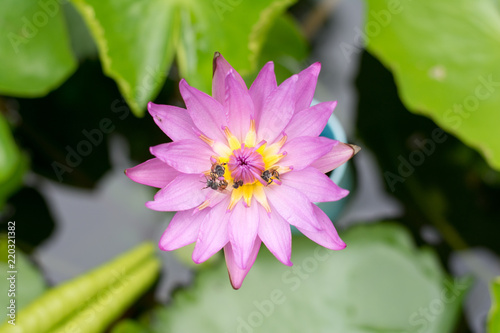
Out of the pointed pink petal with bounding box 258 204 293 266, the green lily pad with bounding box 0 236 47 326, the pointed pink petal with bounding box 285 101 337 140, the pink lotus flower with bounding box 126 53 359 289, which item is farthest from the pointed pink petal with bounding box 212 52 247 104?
the green lily pad with bounding box 0 236 47 326

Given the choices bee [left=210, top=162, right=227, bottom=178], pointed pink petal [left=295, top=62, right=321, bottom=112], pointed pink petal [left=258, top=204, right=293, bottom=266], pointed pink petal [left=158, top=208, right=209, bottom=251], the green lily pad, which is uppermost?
pointed pink petal [left=295, top=62, right=321, bottom=112]

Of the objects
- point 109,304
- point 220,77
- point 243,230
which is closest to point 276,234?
point 243,230

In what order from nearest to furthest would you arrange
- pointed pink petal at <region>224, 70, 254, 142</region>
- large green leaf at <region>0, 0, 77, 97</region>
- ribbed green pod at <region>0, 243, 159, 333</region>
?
pointed pink petal at <region>224, 70, 254, 142</region> → ribbed green pod at <region>0, 243, 159, 333</region> → large green leaf at <region>0, 0, 77, 97</region>

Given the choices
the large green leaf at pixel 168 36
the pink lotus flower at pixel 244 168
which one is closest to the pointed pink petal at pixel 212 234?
the pink lotus flower at pixel 244 168

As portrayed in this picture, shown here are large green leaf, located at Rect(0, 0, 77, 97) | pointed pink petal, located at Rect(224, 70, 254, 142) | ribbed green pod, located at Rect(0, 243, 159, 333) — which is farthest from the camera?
large green leaf, located at Rect(0, 0, 77, 97)

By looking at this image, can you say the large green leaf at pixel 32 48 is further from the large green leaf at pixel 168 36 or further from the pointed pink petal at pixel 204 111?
the pointed pink petal at pixel 204 111

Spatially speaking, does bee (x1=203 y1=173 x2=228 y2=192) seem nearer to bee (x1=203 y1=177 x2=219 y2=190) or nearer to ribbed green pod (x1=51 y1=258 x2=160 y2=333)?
bee (x1=203 y1=177 x2=219 y2=190)

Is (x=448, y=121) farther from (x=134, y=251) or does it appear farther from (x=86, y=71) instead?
(x=86, y=71)
